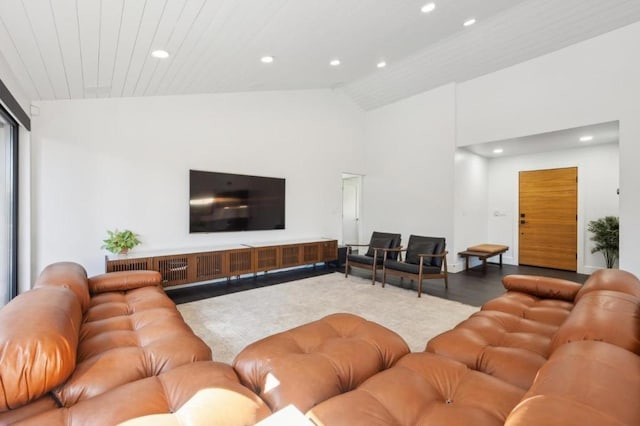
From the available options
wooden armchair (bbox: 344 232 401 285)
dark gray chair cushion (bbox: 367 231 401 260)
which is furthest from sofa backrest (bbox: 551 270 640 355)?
dark gray chair cushion (bbox: 367 231 401 260)

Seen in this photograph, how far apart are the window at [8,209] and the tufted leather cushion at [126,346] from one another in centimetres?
171

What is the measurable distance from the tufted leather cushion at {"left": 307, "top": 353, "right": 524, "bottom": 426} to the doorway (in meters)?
6.21

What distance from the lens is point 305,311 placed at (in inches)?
140

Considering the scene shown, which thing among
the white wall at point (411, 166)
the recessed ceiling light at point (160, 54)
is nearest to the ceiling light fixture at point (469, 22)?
the white wall at point (411, 166)

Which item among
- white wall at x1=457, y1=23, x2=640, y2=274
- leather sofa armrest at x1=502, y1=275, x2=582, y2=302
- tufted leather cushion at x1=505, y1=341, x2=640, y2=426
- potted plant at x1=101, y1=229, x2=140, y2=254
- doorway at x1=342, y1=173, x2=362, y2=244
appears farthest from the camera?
doorway at x1=342, y1=173, x2=362, y2=244

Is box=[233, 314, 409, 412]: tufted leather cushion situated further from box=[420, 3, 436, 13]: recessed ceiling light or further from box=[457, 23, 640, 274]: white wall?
box=[457, 23, 640, 274]: white wall

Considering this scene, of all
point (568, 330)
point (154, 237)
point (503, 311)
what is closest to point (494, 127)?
point (503, 311)

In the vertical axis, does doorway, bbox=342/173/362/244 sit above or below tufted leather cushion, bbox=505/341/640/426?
above

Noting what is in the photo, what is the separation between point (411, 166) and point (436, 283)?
8.63 ft

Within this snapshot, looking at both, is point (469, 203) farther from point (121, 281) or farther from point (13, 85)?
point (13, 85)

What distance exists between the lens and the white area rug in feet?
9.37

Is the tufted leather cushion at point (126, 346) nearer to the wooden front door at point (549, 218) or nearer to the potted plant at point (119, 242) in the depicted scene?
the potted plant at point (119, 242)

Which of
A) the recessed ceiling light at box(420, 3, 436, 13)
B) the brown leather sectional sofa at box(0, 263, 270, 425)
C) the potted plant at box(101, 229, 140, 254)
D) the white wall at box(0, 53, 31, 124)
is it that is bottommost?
the brown leather sectional sofa at box(0, 263, 270, 425)

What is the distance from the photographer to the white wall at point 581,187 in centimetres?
554
